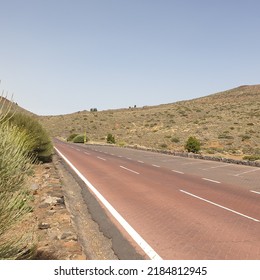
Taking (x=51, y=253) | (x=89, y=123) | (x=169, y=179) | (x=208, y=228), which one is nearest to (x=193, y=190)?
(x=169, y=179)

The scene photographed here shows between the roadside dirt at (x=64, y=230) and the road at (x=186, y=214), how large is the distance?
722 mm

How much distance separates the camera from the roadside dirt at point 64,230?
6027 millimetres

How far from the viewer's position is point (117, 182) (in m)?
15.4

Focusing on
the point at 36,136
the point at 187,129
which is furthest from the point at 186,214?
the point at 187,129

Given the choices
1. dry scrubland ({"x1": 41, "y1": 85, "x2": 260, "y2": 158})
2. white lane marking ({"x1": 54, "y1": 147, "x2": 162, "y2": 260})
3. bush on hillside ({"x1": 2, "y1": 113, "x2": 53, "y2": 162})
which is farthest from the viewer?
dry scrubland ({"x1": 41, "y1": 85, "x2": 260, "y2": 158})

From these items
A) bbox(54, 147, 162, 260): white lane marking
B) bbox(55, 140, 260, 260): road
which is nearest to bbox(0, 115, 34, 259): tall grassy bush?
bbox(54, 147, 162, 260): white lane marking

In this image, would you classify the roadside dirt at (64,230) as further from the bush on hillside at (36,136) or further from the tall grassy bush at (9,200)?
the bush on hillside at (36,136)

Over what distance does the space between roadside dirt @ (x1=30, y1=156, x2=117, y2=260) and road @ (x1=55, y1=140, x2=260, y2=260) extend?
722 millimetres

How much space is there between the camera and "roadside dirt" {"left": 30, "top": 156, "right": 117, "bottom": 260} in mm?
6027

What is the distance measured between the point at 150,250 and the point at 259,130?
50.2 metres

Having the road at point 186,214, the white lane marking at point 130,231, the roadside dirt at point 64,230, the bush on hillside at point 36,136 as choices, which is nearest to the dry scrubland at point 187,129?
the bush on hillside at point 36,136

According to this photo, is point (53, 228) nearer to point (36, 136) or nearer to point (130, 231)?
point (130, 231)

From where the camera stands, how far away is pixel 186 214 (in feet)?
31.7

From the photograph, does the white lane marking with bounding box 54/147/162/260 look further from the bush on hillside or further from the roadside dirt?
the bush on hillside
